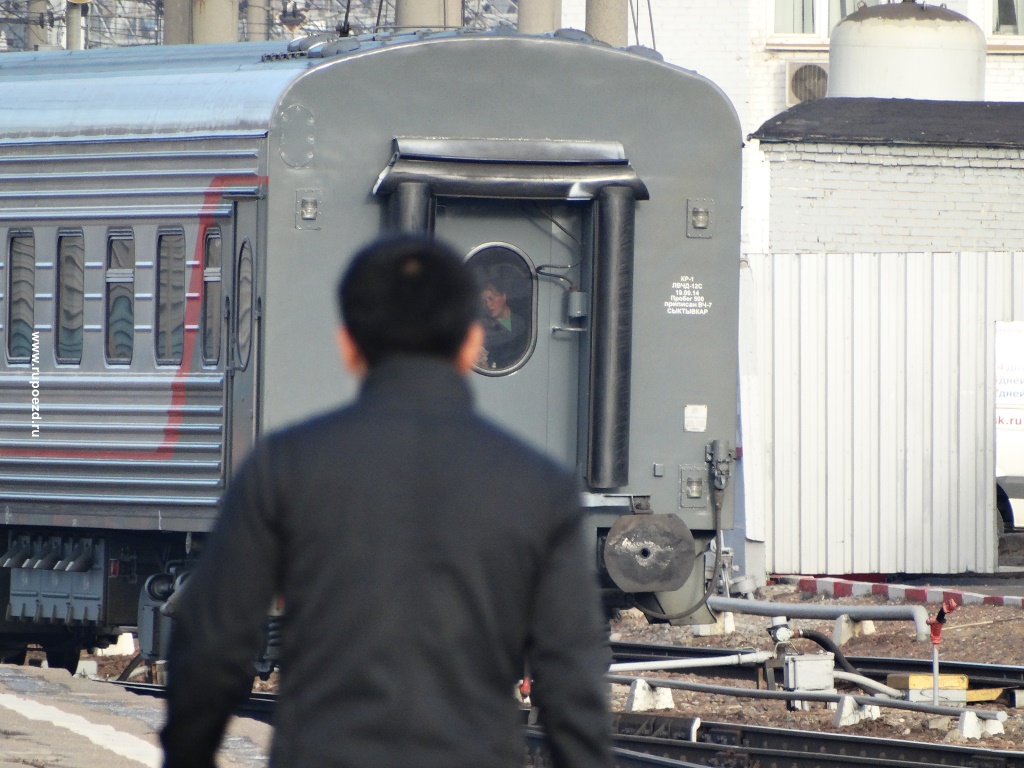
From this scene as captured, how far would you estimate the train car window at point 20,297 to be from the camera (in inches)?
369

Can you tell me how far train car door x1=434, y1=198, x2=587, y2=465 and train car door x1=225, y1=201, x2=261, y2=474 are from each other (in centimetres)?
94

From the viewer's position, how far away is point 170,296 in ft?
29.5

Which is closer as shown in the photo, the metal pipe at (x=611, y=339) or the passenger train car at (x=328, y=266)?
the passenger train car at (x=328, y=266)

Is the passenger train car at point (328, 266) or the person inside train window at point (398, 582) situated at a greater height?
the passenger train car at point (328, 266)

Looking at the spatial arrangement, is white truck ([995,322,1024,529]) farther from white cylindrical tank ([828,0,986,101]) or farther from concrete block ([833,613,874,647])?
white cylindrical tank ([828,0,986,101])

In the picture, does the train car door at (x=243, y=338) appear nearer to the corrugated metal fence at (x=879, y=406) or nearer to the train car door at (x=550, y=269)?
the train car door at (x=550, y=269)

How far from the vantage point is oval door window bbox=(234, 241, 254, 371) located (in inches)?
334

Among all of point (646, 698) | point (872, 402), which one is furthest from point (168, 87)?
point (872, 402)

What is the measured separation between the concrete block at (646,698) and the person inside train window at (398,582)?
6927mm

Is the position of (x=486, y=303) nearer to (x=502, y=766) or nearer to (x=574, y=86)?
(x=574, y=86)

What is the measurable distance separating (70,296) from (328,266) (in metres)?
1.66

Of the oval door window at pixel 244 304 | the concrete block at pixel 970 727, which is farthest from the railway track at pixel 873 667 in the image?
the oval door window at pixel 244 304

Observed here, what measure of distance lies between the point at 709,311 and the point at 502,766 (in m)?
6.78

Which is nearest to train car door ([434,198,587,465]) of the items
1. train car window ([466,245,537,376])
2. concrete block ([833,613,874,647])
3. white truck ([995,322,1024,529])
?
A: train car window ([466,245,537,376])
